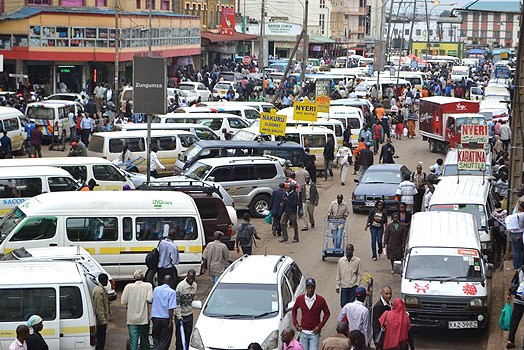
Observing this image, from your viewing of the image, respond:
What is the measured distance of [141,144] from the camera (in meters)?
33.1

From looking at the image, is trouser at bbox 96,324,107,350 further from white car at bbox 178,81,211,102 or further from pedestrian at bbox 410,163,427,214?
white car at bbox 178,81,211,102

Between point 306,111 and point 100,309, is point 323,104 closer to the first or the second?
point 306,111

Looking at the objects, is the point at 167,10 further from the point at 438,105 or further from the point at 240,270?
the point at 240,270

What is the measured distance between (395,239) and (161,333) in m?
7.44

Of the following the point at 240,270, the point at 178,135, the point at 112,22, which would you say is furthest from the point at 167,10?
the point at 240,270

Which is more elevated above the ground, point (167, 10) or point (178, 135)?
point (167, 10)

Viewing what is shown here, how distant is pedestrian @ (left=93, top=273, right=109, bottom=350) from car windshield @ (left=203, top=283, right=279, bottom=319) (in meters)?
1.63

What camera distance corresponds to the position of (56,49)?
52094mm

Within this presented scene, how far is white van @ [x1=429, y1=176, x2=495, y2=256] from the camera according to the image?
22.1 m

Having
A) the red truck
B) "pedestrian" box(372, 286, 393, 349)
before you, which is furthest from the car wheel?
the red truck

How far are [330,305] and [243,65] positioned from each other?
67.9 m

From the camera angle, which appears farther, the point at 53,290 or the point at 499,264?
the point at 499,264

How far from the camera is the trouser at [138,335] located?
617 inches

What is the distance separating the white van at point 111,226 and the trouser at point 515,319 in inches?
263
